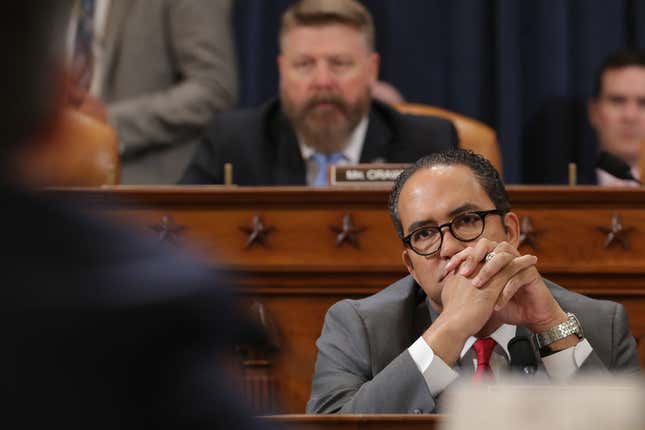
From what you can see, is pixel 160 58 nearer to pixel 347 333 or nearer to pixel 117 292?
pixel 347 333

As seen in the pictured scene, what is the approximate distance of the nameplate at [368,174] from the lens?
3.13m

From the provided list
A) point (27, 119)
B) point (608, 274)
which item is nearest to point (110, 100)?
point (608, 274)

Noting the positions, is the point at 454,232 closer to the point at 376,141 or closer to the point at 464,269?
the point at 464,269

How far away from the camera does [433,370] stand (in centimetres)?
222

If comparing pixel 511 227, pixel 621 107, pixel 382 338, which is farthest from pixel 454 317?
pixel 621 107

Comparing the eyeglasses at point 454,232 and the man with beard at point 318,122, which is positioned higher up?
the man with beard at point 318,122

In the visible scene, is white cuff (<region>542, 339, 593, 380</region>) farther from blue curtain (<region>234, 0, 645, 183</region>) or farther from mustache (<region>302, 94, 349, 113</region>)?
blue curtain (<region>234, 0, 645, 183</region>)

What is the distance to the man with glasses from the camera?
2.24 metres

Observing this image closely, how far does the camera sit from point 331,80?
420 cm

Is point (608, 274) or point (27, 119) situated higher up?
point (27, 119)

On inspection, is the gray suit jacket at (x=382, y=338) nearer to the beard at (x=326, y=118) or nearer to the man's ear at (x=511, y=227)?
the man's ear at (x=511, y=227)

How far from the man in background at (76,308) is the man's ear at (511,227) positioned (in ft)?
6.14

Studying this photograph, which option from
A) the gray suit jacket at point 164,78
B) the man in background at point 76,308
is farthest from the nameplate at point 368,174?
the man in background at point 76,308

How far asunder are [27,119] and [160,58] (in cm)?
442
